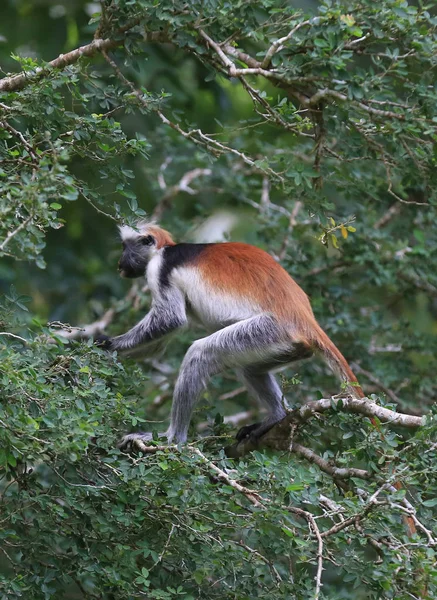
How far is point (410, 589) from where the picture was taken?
11.9 feet

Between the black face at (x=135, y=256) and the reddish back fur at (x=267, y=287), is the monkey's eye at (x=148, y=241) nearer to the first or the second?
the black face at (x=135, y=256)

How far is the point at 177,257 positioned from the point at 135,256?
41 cm

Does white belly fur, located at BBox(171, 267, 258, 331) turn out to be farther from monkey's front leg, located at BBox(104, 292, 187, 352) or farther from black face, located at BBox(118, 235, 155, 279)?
black face, located at BBox(118, 235, 155, 279)

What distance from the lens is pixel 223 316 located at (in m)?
6.24

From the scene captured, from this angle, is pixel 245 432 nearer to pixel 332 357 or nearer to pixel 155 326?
pixel 332 357

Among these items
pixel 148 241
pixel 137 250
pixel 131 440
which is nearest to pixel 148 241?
pixel 148 241

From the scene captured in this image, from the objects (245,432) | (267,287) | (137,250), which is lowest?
(245,432)

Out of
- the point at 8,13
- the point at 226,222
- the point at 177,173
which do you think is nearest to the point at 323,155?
the point at 177,173

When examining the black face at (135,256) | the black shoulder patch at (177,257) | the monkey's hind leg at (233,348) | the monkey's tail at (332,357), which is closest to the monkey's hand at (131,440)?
the monkey's hind leg at (233,348)

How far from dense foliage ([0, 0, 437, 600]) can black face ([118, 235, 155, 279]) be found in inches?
34.8

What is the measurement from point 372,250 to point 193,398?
2333 millimetres

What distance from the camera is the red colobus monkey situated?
582 centimetres

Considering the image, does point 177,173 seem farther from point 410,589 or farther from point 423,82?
point 410,589

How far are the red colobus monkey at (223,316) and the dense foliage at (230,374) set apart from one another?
1.34 feet
